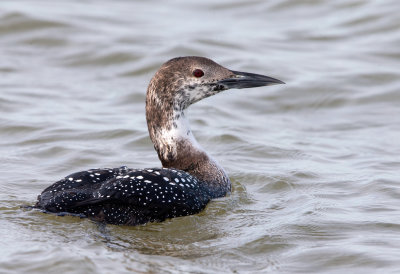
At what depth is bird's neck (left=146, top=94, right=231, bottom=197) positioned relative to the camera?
6.36m

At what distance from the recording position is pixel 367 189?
268 inches

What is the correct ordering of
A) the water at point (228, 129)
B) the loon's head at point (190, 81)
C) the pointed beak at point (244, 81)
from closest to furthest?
1. the water at point (228, 129)
2. the loon's head at point (190, 81)
3. the pointed beak at point (244, 81)

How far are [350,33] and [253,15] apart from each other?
5.14 ft

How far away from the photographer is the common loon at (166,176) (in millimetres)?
5445

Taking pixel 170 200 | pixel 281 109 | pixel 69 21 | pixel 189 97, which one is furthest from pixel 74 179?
pixel 69 21

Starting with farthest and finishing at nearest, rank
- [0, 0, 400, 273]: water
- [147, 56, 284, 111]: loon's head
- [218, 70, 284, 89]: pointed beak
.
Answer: [218, 70, 284, 89]: pointed beak
[147, 56, 284, 111]: loon's head
[0, 0, 400, 273]: water

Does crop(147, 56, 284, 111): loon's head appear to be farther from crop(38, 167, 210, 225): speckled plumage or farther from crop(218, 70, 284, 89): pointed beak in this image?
crop(38, 167, 210, 225): speckled plumage

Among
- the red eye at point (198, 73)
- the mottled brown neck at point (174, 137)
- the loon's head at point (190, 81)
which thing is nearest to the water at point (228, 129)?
the mottled brown neck at point (174, 137)

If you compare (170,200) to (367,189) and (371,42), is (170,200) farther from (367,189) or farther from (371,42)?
(371,42)

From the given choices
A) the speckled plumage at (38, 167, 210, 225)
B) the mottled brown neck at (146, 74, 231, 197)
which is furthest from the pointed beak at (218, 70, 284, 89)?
the speckled plumage at (38, 167, 210, 225)

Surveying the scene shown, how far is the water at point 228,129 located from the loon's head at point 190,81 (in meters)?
0.88

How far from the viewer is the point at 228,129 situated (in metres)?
8.56

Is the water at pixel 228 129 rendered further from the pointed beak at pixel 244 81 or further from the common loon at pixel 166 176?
the pointed beak at pixel 244 81

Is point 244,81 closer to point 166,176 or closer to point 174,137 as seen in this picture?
point 174,137
